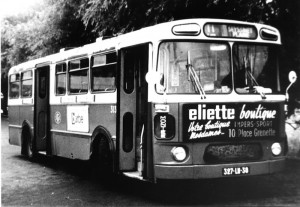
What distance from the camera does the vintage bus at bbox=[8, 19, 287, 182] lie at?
7223mm

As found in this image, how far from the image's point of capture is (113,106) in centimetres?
892

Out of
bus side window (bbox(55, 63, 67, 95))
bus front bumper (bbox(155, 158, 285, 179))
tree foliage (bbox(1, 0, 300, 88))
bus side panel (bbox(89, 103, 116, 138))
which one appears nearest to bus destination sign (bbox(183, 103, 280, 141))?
bus front bumper (bbox(155, 158, 285, 179))

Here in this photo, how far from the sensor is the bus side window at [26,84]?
1351 cm

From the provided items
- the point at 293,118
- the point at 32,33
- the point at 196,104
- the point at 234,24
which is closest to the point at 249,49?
the point at 234,24

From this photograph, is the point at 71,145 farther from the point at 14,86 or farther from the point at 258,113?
the point at 14,86

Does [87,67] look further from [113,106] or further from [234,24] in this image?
[234,24]

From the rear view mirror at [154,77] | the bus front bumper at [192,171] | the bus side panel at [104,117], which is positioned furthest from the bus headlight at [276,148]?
the bus side panel at [104,117]

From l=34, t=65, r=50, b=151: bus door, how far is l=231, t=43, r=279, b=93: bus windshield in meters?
6.46

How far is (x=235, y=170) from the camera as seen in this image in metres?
7.37

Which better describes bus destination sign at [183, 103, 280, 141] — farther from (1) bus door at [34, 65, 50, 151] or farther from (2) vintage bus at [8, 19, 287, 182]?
(1) bus door at [34, 65, 50, 151]

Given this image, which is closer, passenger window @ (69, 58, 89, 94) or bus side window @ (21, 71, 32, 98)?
passenger window @ (69, 58, 89, 94)

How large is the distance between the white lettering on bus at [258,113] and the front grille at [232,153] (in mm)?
434

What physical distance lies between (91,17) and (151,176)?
25.4 ft

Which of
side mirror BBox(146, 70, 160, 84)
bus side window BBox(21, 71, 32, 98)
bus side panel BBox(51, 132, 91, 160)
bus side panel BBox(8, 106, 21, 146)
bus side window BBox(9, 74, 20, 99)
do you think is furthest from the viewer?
bus side window BBox(9, 74, 20, 99)
